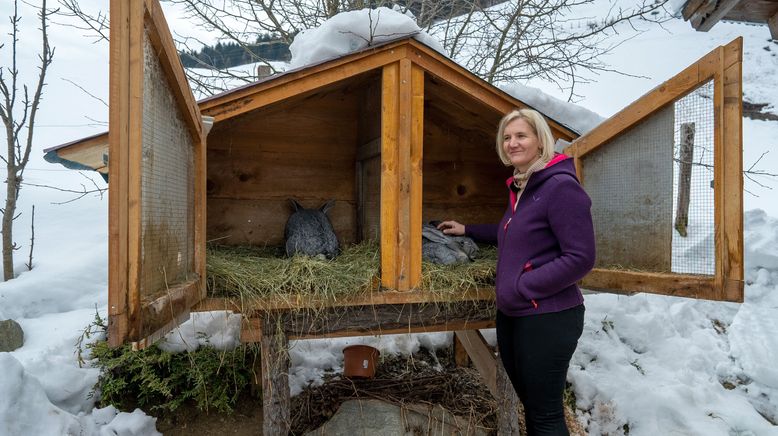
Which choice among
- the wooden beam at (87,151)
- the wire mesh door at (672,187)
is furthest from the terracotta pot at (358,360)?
the wooden beam at (87,151)

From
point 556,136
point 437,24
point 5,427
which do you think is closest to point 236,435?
point 5,427

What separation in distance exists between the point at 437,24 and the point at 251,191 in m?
3.44

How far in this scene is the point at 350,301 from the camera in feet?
7.80

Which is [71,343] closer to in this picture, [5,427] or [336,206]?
[5,427]

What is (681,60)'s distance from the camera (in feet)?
50.7

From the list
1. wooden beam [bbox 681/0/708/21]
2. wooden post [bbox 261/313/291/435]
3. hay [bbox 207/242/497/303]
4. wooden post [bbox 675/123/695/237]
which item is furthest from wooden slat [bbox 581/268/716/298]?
wooden beam [bbox 681/0/708/21]

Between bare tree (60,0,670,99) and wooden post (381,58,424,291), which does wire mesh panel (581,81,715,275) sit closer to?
wooden post (381,58,424,291)

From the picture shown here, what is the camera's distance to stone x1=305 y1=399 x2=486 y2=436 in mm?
3102

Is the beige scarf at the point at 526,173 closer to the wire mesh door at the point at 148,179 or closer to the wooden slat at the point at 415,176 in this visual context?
the wooden slat at the point at 415,176

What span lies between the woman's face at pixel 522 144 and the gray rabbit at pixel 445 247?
0.82 meters

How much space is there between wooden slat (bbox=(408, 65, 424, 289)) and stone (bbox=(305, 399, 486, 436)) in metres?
1.24

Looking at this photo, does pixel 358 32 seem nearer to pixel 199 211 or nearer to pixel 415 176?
pixel 415 176

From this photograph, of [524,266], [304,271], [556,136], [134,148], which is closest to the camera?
[134,148]

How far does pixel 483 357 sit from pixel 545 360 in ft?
5.34
